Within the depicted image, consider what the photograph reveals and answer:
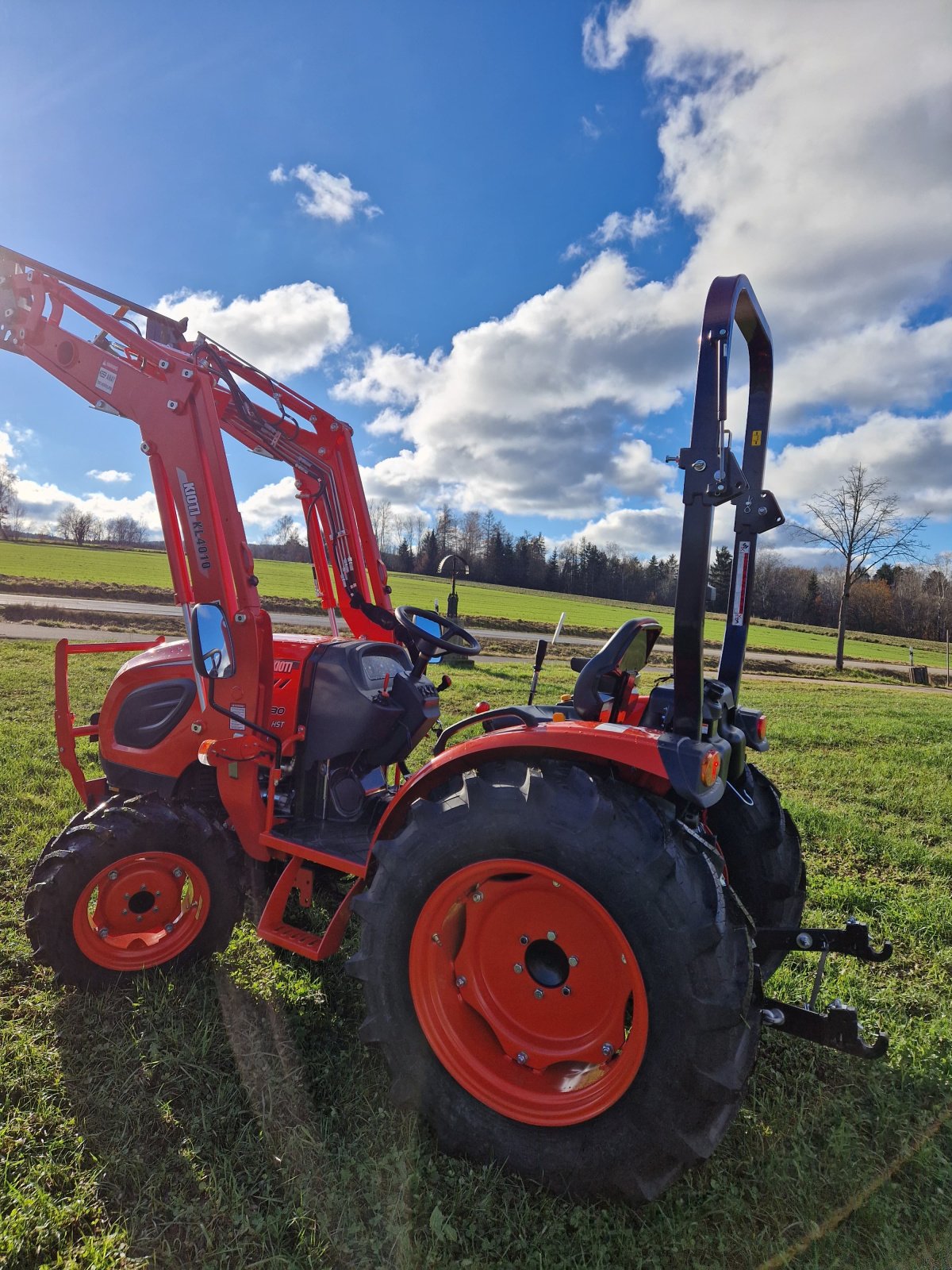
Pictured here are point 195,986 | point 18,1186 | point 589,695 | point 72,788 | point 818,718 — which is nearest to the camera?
point 18,1186

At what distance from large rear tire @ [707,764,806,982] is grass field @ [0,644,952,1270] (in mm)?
430

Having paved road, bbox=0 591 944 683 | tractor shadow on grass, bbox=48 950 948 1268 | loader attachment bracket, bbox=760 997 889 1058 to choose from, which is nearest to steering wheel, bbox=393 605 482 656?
tractor shadow on grass, bbox=48 950 948 1268

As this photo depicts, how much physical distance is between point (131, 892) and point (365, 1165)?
1.48 meters

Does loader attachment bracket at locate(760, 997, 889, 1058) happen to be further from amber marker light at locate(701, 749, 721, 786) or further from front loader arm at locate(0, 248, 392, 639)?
front loader arm at locate(0, 248, 392, 639)

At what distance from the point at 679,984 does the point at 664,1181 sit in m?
0.53

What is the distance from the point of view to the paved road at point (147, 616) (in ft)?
46.4

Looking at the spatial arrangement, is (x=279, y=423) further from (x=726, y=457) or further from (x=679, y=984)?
(x=679, y=984)

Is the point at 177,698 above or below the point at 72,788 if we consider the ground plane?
above

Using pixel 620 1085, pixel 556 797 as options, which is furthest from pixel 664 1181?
pixel 556 797

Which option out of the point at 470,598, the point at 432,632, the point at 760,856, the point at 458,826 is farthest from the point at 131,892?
the point at 470,598

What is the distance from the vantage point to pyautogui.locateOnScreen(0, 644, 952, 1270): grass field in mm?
1858

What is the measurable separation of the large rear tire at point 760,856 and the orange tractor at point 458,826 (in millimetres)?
11

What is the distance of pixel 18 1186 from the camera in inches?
78.1

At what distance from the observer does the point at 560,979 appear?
2105 mm
